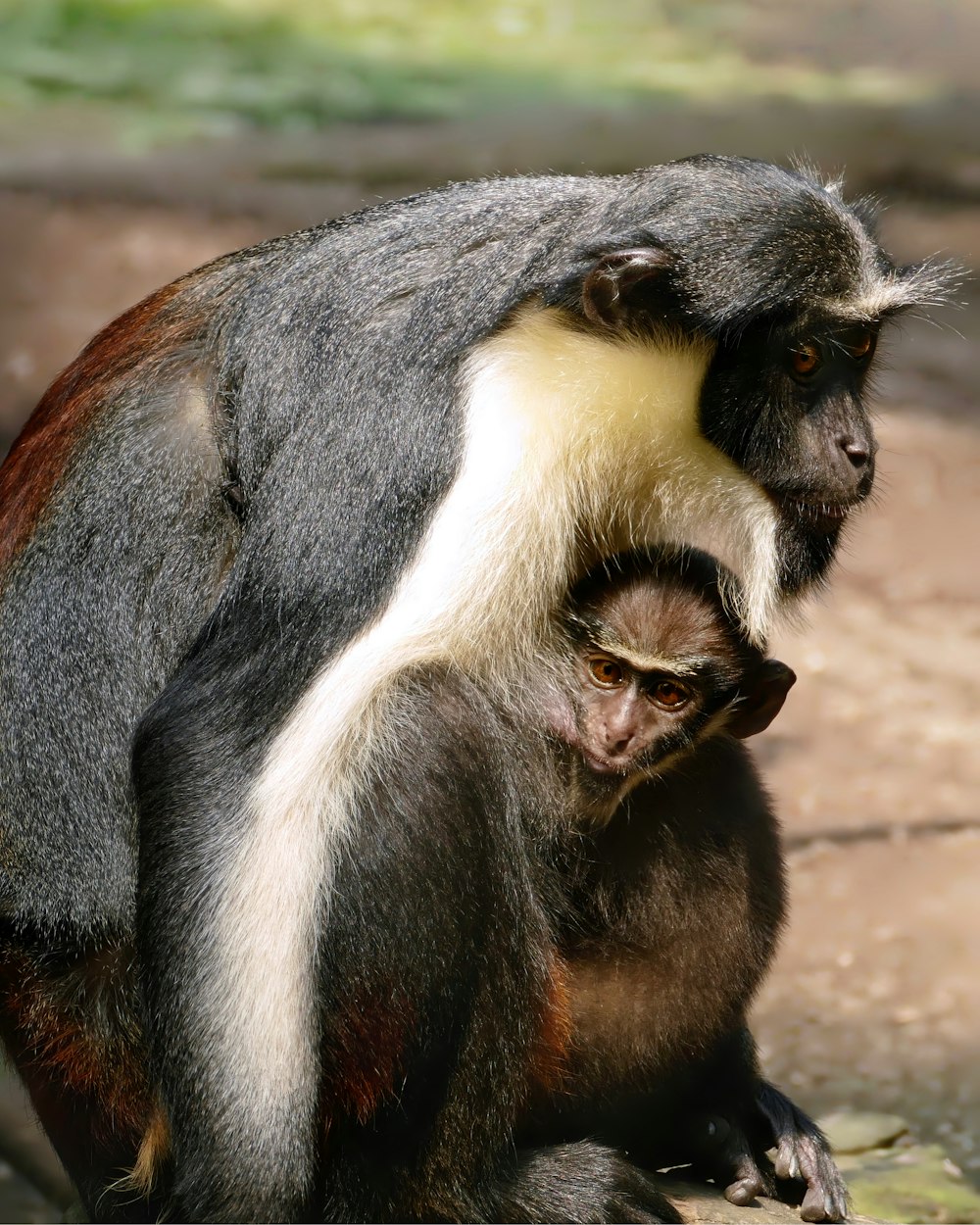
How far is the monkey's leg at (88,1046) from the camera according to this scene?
3961mm

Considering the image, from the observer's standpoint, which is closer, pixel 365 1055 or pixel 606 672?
pixel 365 1055

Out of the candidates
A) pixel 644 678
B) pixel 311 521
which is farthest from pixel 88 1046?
pixel 644 678

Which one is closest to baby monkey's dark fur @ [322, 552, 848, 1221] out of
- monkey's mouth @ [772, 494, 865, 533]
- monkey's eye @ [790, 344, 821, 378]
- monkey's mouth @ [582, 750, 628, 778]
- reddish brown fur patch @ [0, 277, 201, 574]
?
monkey's mouth @ [582, 750, 628, 778]

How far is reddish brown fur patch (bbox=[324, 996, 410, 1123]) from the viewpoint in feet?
11.7

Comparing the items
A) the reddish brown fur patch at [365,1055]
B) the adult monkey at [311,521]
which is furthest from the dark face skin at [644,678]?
the reddish brown fur patch at [365,1055]

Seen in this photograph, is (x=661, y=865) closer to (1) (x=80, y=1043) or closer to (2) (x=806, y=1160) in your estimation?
(2) (x=806, y=1160)

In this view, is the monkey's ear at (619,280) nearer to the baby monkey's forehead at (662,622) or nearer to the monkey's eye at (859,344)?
the monkey's eye at (859,344)

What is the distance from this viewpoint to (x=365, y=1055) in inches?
141

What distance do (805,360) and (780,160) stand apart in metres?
7.06

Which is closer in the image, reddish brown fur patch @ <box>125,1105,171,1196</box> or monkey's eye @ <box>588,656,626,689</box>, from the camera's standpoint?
reddish brown fur patch @ <box>125,1105,171,1196</box>

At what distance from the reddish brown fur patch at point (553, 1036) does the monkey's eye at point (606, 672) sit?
2.49 ft

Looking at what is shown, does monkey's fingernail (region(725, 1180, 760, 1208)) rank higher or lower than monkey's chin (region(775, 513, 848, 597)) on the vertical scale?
lower

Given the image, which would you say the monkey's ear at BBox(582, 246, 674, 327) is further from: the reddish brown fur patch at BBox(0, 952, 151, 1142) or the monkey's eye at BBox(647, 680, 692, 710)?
the reddish brown fur patch at BBox(0, 952, 151, 1142)

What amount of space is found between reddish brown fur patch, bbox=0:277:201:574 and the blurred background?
368 centimetres
